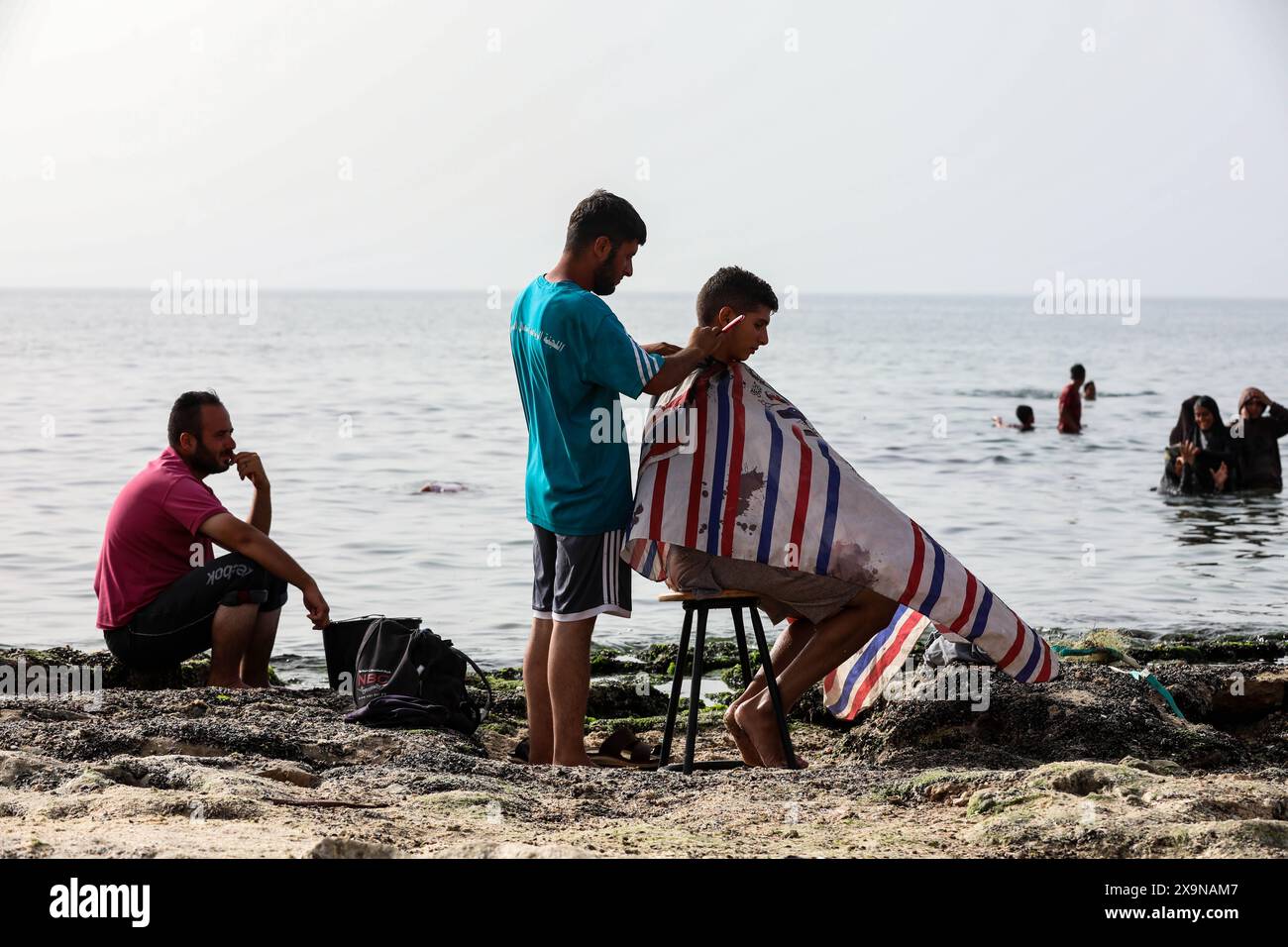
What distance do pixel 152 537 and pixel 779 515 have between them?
2.68 m

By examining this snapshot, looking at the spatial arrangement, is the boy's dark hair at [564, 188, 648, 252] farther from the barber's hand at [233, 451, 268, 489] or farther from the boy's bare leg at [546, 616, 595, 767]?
the barber's hand at [233, 451, 268, 489]

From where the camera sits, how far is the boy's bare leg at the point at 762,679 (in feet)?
16.1

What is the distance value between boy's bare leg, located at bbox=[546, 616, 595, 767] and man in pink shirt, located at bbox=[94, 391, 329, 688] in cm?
127

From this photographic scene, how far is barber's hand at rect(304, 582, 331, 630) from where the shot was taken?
546 cm

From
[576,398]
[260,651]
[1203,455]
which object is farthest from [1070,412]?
[576,398]

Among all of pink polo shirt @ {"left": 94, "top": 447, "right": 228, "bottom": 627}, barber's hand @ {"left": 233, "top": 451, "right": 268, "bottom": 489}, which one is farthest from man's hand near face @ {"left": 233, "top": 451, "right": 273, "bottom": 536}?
pink polo shirt @ {"left": 94, "top": 447, "right": 228, "bottom": 627}

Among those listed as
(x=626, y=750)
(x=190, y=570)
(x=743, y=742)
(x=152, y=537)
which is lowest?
(x=626, y=750)

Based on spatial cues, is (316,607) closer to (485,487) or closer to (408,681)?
(408,681)

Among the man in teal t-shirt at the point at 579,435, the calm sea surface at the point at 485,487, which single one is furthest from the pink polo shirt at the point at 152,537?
the man in teal t-shirt at the point at 579,435

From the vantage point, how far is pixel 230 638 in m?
5.73

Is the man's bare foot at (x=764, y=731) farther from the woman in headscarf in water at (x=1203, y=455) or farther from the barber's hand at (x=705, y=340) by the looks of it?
the woman in headscarf in water at (x=1203, y=455)

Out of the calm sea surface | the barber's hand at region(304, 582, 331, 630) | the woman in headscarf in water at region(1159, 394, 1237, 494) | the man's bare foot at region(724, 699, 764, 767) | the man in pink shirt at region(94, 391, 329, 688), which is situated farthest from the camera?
the woman in headscarf in water at region(1159, 394, 1237, 494)
